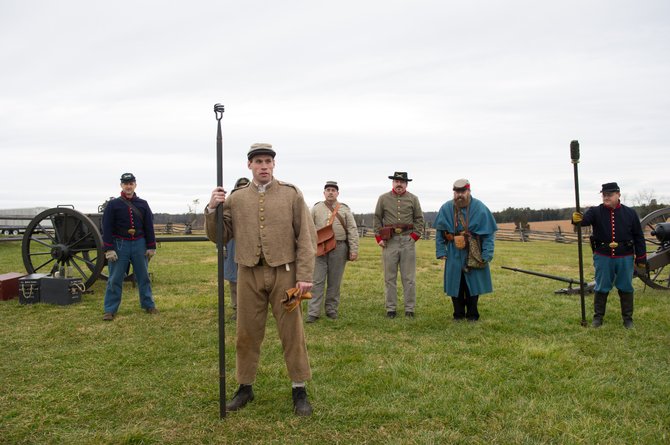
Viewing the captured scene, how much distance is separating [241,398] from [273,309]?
0.73 m

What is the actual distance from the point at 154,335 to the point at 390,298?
312 cm

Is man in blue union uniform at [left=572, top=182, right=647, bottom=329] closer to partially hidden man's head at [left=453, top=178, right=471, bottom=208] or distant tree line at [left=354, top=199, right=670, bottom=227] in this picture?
partially hidden man's head at [left=453, top=178, right=471, bottom=208]

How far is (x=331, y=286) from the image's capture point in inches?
277

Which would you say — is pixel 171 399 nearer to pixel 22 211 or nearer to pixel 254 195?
pixel 254 195

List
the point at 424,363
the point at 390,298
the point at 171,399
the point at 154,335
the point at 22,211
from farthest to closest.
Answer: the point at 22,211
the point at 390,298
the point at 154,335
the point at 424,363
the point at 171,399

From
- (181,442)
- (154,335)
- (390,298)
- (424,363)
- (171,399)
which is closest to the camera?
(181,442)

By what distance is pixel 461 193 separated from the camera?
258 inches

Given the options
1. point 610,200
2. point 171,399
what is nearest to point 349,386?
point 171,399

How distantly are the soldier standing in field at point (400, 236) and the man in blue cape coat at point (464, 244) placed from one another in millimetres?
436

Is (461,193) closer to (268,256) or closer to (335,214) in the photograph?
(335,214)

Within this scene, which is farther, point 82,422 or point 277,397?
point 277,397

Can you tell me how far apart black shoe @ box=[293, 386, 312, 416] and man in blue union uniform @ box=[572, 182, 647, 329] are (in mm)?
4101

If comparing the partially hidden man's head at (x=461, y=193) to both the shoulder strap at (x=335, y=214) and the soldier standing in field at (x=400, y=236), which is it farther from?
the shoulder strap at (x=335, y=214)

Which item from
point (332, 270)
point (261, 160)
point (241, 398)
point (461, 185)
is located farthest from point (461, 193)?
point (241, 398)
